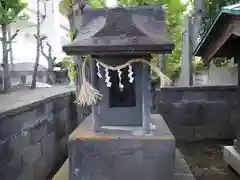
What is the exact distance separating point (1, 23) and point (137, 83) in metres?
3.98

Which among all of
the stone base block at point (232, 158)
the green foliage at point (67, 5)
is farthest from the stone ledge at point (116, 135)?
the green foliage at point (67, 5)

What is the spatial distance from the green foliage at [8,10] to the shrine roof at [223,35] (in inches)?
147

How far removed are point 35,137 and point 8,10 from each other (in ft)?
10.2

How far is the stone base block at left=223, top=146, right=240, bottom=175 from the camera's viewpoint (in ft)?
14.9

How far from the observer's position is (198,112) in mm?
6543

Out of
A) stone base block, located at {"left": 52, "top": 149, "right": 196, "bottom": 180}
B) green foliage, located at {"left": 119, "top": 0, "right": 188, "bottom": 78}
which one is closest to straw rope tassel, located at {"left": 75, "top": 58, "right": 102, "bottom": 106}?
stone base block, located at {"left": 52, "top": 149, "right": 196, "bottom": 180}

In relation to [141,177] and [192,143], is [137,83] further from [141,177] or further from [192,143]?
[192,143]

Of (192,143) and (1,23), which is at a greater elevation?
(1,23)

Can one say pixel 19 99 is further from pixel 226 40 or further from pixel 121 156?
pixel 226 40

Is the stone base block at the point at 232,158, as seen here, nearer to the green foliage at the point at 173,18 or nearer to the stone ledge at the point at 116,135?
the stone ledge at the point at 116,135

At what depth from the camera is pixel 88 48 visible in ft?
8.98

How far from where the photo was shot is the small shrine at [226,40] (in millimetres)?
3517

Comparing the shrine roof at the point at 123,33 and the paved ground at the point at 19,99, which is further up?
the shrine roof at the point at 123,33

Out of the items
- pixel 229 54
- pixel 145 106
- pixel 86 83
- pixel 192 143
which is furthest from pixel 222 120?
pixel 86 83
